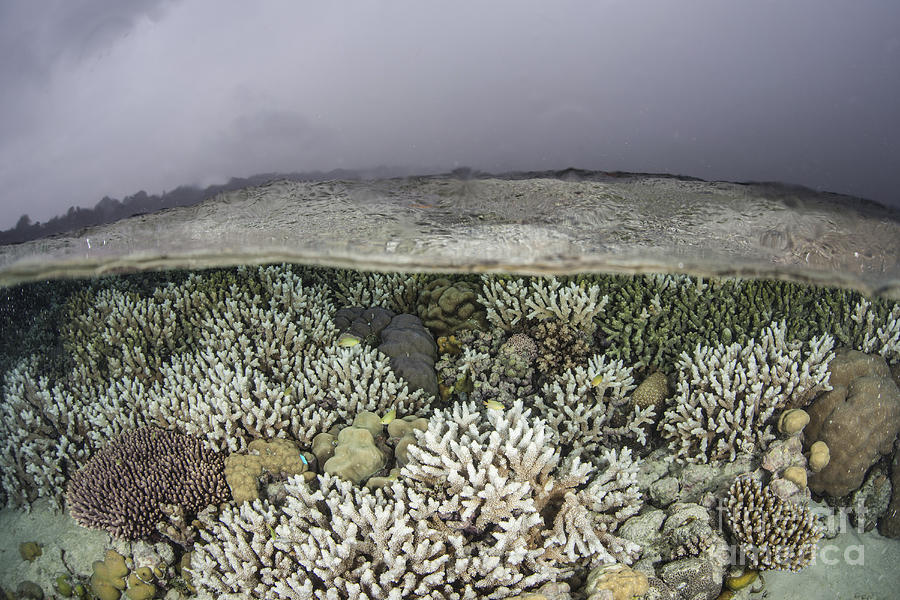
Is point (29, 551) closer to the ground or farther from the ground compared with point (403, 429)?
closer to the ground

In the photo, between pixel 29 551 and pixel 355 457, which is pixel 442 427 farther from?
pixel 29 551

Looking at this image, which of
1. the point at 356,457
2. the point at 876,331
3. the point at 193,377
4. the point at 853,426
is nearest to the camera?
the point at 356,457

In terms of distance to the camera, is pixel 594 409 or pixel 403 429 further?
pixel 594 409

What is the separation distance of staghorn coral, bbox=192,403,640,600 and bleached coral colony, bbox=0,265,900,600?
0.09 feet

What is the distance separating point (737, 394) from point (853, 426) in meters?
1.28

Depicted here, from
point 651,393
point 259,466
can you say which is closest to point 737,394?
point 651,393

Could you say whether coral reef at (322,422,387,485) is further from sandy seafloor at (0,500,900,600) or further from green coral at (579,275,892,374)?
green coral at (579,275,892,374)

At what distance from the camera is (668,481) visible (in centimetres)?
537

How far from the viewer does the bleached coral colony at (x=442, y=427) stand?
4.48 metres

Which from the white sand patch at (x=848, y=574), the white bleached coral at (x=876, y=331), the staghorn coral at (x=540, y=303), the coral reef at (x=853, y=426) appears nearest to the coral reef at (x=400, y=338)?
the staghorn coral at (x=540, y=303)

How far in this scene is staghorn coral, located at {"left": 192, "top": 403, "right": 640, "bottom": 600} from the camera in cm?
421

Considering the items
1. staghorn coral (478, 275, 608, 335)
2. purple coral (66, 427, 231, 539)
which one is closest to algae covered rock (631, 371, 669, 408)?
staghorn coral (478, 275, 608, 335)

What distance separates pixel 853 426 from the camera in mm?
5691

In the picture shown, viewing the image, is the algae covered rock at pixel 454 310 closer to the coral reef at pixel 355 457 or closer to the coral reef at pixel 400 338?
the coral reef at pixel 400 338
